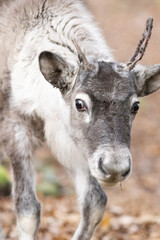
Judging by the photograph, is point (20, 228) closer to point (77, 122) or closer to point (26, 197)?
point (26, 197)

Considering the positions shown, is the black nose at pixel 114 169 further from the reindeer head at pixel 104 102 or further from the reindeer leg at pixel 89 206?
the reindeer leg at pixel 89 206

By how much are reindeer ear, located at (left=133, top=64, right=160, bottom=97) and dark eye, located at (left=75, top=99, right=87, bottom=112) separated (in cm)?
82

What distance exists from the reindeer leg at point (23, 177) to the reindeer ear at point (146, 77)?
1678mm

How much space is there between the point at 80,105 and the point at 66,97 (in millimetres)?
462

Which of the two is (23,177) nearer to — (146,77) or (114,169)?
(114,169)

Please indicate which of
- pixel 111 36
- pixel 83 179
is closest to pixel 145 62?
pixel 111 36

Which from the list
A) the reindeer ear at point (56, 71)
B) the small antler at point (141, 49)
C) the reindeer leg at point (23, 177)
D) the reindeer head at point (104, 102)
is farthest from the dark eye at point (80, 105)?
the reindeer leg at point (23, 177)

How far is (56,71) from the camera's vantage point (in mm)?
6816

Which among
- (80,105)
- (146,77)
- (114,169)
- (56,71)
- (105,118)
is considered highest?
(56,71)

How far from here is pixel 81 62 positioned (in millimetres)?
6699

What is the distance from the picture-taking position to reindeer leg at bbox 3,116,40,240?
24.1 feet

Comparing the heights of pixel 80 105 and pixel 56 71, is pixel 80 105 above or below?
below

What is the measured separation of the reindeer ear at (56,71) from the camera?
6.69 metres

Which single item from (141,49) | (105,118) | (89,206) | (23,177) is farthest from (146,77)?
(23,177)
